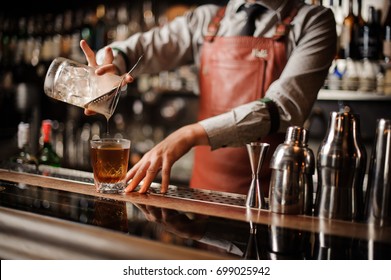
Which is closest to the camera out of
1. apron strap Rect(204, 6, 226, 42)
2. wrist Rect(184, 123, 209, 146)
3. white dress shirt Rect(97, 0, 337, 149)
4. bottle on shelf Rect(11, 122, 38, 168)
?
wrist Rect(184, 123, 209, 146)

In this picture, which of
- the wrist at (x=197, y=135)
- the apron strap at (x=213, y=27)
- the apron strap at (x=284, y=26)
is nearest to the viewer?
the wrist at (x=197, y=135)

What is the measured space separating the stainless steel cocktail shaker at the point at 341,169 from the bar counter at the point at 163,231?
0.14 ft

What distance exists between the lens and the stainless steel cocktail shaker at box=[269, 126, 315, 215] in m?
1.30

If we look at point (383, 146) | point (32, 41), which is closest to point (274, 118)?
point (383, 146)

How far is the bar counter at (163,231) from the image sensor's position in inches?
38.8

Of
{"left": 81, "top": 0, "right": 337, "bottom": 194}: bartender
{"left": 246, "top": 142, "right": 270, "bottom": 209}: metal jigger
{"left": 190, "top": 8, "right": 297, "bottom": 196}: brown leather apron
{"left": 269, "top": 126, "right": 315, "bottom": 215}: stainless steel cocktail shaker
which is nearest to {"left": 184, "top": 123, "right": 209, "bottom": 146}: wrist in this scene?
{"left": 81, "top": 0, "right": 337, "bottom": 194}: bartender

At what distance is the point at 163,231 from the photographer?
1075 millimetres

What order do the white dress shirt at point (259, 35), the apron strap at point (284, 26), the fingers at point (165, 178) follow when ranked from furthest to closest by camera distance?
the apron strap at point (284, 26) → the white dress shirt at point (259, 35) → the fingers at point (165, 178)

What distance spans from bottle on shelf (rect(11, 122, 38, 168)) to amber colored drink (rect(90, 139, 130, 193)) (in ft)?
2.00

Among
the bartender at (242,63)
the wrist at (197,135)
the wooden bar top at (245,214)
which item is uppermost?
the bartender at (242,63)

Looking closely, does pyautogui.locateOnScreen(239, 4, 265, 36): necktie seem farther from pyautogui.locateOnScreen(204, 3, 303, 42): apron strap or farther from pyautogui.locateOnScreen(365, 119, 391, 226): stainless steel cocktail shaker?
pyautogui.locateOnScreen(365, 119, 391, 226): stainless steel cocktail shaker

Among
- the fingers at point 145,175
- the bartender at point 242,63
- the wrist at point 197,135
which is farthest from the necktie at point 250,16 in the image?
the fingers at point 145,175

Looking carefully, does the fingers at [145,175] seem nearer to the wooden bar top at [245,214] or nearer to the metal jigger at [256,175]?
the wooden bar top at [245,214]

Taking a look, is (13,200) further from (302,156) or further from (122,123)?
(122,123)
